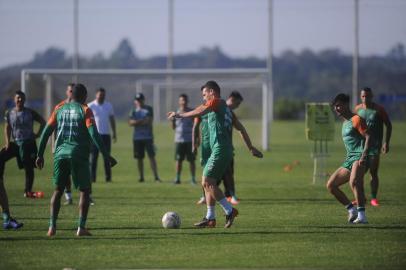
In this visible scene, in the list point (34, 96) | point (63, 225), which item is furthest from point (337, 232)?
point (34, 96)

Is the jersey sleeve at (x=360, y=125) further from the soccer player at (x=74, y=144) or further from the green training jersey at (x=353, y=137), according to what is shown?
the soccer player at (x=74, y=144)

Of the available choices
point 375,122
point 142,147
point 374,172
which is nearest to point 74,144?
point 375,122

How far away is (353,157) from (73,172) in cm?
466

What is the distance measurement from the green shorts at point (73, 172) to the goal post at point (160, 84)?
61.9ft

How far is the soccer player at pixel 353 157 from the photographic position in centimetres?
1330

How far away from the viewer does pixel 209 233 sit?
41.4ft

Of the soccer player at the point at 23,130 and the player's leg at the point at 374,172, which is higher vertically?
the soccer player at the point at 23,130

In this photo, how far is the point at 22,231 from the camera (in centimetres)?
1290

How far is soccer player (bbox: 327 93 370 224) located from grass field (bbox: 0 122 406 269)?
1.20 feet

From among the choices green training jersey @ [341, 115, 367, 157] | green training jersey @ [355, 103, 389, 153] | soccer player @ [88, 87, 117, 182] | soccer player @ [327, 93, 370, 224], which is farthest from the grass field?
green training jersey @ [355, 103, 389, 153]

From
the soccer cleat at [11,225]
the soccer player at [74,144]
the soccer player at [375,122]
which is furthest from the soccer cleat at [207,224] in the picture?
the soccer player at [375,122]

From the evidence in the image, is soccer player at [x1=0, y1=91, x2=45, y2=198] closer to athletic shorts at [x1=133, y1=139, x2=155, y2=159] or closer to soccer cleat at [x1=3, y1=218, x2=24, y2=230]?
soccer cleat at [x1=3, y1=218, x2=24, y2=230]

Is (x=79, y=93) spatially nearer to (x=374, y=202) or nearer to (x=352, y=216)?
(x=352, y=216)

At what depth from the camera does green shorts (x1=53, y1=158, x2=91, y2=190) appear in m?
11.8
